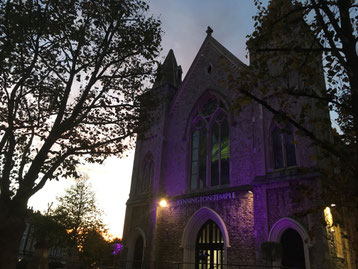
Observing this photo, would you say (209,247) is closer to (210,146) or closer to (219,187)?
(219,187)

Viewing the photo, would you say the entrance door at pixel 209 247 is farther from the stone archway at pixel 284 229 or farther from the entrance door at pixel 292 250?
the entrance door at pixel 292 250

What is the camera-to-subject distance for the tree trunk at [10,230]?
8406mm

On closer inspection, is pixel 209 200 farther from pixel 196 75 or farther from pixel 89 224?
pixel 89 224

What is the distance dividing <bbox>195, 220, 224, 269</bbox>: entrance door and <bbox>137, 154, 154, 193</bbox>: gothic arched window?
5554 mm

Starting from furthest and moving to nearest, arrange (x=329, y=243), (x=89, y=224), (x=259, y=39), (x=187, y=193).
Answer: (x=89, y=224)
(x=187, y=193)
(x=329, y=243)
(x=259, y=39)

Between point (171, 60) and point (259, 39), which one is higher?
point (171, 60)

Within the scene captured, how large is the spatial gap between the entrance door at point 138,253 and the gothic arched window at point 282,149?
10309 mm

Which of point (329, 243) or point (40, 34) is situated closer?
point (40, 34)

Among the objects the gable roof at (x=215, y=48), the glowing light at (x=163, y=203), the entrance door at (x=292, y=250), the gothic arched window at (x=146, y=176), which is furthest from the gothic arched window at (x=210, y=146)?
the entrance door at (x=292, y=250)

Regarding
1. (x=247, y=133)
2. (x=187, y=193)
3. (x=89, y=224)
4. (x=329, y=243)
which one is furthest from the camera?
(x=89, y=224)

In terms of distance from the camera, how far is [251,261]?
44.0 ft

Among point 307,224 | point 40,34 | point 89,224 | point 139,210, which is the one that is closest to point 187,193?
point 139,210

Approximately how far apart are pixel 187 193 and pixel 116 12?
35.7 feet

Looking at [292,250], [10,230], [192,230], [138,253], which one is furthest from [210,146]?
[10,230]
